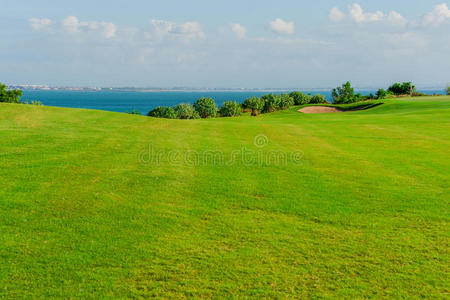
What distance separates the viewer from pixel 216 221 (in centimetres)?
923

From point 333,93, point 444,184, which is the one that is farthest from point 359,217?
point 333,93

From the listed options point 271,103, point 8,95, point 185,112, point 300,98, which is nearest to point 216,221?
point 8,95

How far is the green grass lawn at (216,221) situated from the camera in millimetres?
6789

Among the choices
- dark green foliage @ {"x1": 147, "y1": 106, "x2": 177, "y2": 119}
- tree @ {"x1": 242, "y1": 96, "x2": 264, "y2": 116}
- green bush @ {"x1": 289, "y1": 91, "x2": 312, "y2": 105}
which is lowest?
dark green foliage @ {"x1": 147, "y1": 106, "x2": 177, "y2": 119}

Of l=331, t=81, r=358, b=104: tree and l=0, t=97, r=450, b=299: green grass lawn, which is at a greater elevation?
l=331, t=81, r=358, b=104: tree

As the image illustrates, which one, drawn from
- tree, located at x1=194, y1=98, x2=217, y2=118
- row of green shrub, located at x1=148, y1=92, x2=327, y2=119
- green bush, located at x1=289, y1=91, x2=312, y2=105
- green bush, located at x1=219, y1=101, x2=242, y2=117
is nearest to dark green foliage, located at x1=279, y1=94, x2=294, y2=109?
row of green shrub, located at x1=148, y1=92, x2=327, y2=119

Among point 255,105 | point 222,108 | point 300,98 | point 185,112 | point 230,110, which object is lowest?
point 185,112

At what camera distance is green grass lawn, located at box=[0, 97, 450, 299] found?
6.79m

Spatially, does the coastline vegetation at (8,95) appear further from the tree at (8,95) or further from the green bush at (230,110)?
the green bush at (230,110)

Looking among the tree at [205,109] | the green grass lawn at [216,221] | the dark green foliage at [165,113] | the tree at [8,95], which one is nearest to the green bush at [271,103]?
the tree at [205,109]

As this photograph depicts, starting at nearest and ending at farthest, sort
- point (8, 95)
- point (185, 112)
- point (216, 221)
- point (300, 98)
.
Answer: point (216, 221) < point (8, 95) < point (185, 112) < point (300, 98)

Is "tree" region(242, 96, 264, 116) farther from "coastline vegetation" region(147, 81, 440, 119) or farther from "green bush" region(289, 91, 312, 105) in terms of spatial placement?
"green bush" region(289, 91, 312, 105)

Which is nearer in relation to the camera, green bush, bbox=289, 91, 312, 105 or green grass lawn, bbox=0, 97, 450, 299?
green grass lawn, bbox=0, 97, 450, 299

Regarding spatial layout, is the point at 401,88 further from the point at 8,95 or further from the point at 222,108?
the point at 8,95
